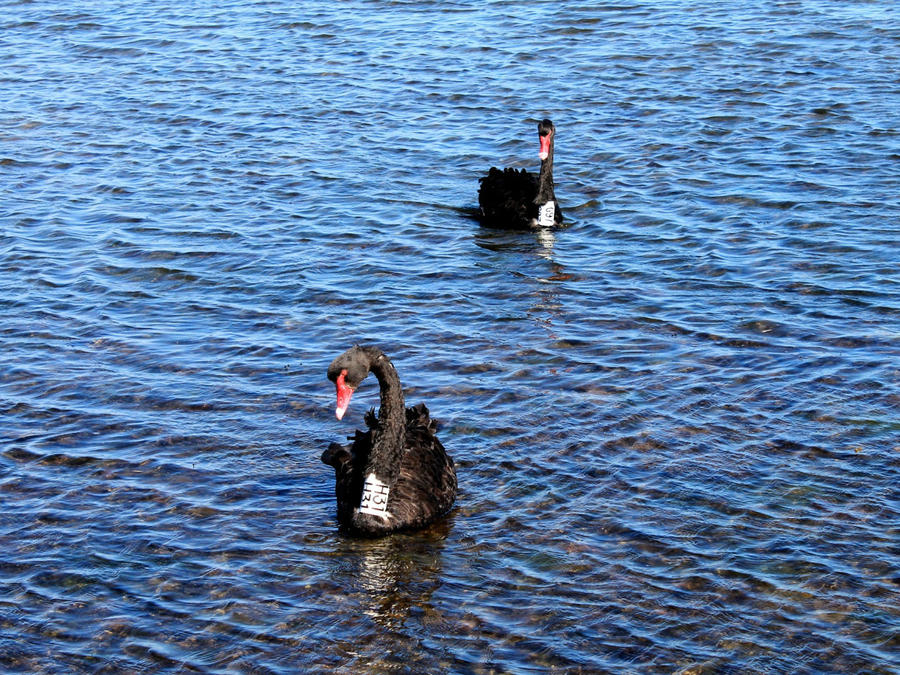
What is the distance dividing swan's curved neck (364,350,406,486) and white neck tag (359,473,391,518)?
0.21 feet

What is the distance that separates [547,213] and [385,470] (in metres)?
5.97

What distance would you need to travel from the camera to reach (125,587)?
7777 millimetres

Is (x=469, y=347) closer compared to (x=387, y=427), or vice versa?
(x=387, y=427)

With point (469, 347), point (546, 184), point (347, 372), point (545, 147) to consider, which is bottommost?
point (469, 347)

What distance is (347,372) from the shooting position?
8.05 metres

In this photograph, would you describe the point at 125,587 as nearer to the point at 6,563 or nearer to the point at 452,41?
the point at 6,563

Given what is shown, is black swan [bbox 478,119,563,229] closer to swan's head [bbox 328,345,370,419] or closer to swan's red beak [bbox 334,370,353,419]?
swan's head [bbox 328,345,370,419]

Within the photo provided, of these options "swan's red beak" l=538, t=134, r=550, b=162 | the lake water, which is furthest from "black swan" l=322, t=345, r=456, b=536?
"swan's red beak" l=538, t=134, r=550, b=162

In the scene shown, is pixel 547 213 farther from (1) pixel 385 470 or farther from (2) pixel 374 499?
(2) pixel 374 499

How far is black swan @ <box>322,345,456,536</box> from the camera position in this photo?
8320mm

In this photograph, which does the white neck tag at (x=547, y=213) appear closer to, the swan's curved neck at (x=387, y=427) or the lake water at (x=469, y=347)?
the lake water at (x=469, y=347)

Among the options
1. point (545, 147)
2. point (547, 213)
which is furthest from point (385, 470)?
point (545, 147)

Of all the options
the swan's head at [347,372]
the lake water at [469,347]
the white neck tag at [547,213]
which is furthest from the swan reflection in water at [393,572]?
the white neck tag at [547,213]

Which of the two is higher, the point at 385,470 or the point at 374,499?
the point at 385,470
